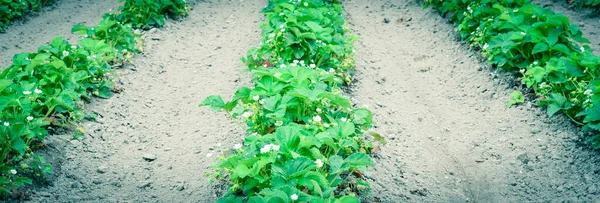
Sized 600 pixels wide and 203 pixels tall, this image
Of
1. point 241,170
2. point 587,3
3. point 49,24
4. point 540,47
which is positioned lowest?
point 49,24

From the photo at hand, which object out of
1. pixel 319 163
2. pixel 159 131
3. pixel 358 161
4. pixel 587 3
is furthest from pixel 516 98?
pixel 159 131

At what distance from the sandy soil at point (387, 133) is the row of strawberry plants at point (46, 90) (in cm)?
16

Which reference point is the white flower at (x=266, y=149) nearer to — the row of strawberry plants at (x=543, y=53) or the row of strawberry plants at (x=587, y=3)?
the row of strawberry plants at (x=543, y=53)

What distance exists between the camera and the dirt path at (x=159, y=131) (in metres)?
3.99

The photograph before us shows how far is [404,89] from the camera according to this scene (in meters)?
5.82

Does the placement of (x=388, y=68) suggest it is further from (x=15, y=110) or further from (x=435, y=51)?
(x=15, y=110)

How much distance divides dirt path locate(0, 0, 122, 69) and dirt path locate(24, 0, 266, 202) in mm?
1561

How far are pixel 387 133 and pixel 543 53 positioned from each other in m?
1.84

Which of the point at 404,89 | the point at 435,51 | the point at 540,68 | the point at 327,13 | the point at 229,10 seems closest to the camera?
the point at 540,68

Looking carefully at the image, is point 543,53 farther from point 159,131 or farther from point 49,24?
point 49,24

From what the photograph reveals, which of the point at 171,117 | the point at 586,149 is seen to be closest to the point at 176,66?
the point at 171,117

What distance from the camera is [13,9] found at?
7.95 metres

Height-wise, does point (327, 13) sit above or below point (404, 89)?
above

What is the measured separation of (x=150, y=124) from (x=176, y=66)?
1485mm
